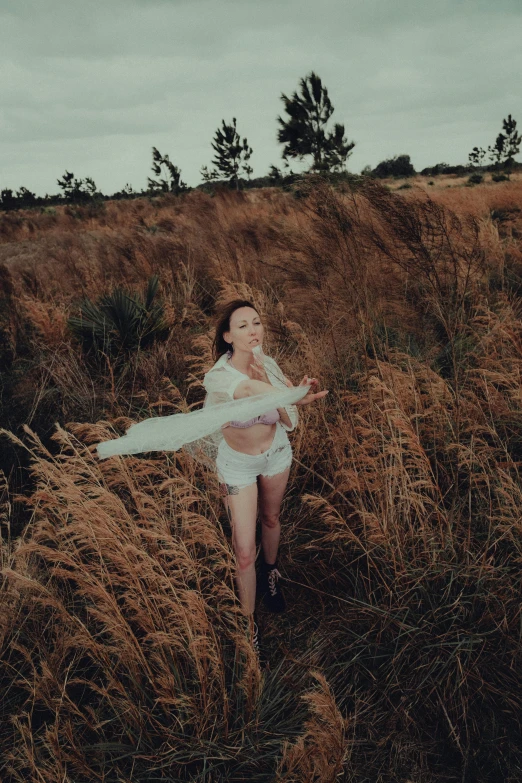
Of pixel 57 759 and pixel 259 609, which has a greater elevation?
pixel 57 759

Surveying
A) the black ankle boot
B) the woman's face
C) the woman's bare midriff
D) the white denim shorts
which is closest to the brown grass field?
the black ankle boot

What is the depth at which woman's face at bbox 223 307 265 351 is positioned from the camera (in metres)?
1.95

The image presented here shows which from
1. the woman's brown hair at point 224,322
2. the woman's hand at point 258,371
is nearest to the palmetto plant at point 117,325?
the woman's brown hair at point 224,322

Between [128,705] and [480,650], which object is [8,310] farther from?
[480,650]

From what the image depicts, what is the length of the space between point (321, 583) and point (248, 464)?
0.79m

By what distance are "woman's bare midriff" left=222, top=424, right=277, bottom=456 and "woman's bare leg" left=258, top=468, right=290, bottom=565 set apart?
19 centimetres

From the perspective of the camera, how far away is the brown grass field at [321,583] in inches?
61.4

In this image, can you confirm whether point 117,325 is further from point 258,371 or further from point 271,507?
point 271,507

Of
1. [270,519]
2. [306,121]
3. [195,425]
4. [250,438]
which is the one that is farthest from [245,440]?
[306,121]

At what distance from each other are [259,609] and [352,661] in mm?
600

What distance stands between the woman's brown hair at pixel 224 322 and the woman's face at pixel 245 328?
0.09 feet

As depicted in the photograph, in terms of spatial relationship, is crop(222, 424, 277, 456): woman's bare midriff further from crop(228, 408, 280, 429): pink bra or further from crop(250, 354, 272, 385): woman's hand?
crop(250, 354, 272, 385): woman's hand

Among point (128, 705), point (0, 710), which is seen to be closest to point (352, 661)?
point (128, 705)

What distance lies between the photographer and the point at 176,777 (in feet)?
5.01
